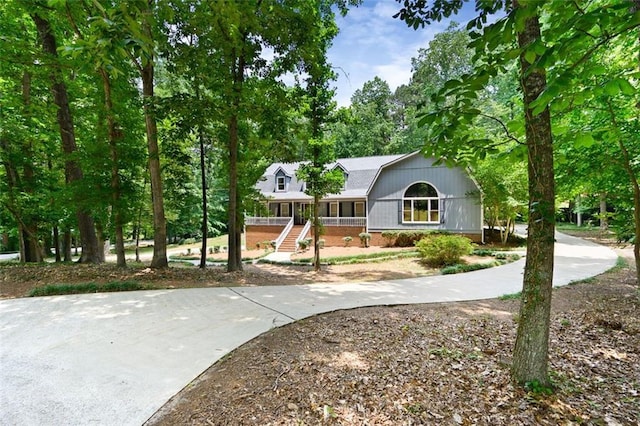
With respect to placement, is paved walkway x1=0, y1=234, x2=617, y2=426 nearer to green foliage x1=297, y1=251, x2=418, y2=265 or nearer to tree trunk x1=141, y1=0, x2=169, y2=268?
tree trunk x1=141, y1=0, x2=169, y2=268

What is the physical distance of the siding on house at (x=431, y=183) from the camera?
1705cm

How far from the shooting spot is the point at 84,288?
245 inches

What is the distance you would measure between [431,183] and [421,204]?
137 cm

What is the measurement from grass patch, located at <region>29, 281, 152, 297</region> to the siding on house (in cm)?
1476

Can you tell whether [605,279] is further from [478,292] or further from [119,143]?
[119,143]

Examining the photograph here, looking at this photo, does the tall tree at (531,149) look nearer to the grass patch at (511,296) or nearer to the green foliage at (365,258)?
the grass patch at (511,296)

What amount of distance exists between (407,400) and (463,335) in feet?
6.25

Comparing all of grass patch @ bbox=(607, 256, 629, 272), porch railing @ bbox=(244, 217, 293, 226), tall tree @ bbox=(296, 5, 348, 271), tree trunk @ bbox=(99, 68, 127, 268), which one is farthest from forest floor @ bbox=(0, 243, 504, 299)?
porch railing @ bbox=(244, 217, 293, 226)

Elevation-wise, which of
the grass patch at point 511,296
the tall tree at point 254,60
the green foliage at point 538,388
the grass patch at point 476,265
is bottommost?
the grass patch at point 476,265

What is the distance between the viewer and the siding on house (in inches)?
671

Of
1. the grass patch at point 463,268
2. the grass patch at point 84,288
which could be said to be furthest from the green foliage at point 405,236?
the grass patch at point 84,288

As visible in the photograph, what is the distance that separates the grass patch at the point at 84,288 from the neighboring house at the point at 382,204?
8.47 metres

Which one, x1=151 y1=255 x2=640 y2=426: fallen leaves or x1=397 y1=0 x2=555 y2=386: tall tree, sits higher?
x1=397 y1=0 x2=555 y2=386: tall tree

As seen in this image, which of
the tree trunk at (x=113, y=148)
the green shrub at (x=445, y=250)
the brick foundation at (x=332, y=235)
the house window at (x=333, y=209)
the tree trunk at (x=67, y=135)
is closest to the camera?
the tree trunk at (x=113, y=148)
